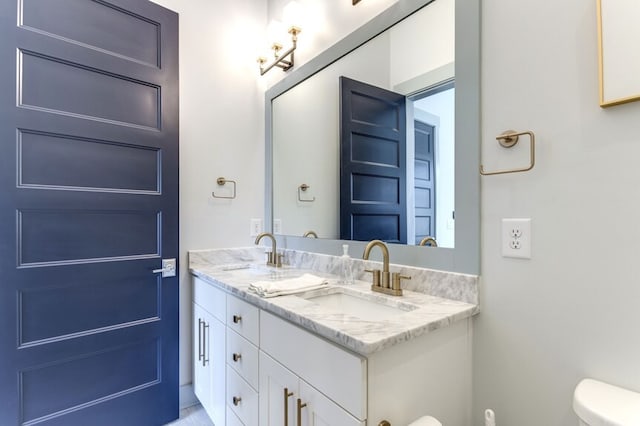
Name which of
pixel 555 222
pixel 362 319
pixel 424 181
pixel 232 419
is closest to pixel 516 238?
pixel 555 222

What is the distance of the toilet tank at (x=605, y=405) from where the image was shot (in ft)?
2.21

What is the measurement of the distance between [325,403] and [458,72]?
118 cm

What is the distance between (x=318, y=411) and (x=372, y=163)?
1056mm

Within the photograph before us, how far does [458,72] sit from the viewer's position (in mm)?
1125

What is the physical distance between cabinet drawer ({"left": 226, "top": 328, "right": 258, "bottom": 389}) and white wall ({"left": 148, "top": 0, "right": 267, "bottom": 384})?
2.04 ft

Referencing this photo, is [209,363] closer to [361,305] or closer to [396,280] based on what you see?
[361,305]

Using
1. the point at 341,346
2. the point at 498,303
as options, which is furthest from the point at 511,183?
the point at 341,346

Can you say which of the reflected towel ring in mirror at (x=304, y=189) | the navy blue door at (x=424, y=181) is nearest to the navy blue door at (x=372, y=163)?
the navy blue door at (x=424, y=181)

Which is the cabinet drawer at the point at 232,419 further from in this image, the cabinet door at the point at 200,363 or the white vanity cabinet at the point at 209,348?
the cabinet door at the point at 200,363

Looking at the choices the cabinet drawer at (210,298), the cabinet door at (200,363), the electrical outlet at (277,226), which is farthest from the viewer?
the electrical outlet at (277,226)

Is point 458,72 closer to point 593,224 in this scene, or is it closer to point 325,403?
point 593,224

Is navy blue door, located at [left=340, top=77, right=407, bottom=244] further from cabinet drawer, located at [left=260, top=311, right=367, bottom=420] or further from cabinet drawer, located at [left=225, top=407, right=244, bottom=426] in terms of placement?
cabinet drawer, located at [left=225, top=407, right=244, bottom=426]

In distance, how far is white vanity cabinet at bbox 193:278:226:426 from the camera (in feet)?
5.10

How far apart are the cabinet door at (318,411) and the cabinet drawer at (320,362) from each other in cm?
2
